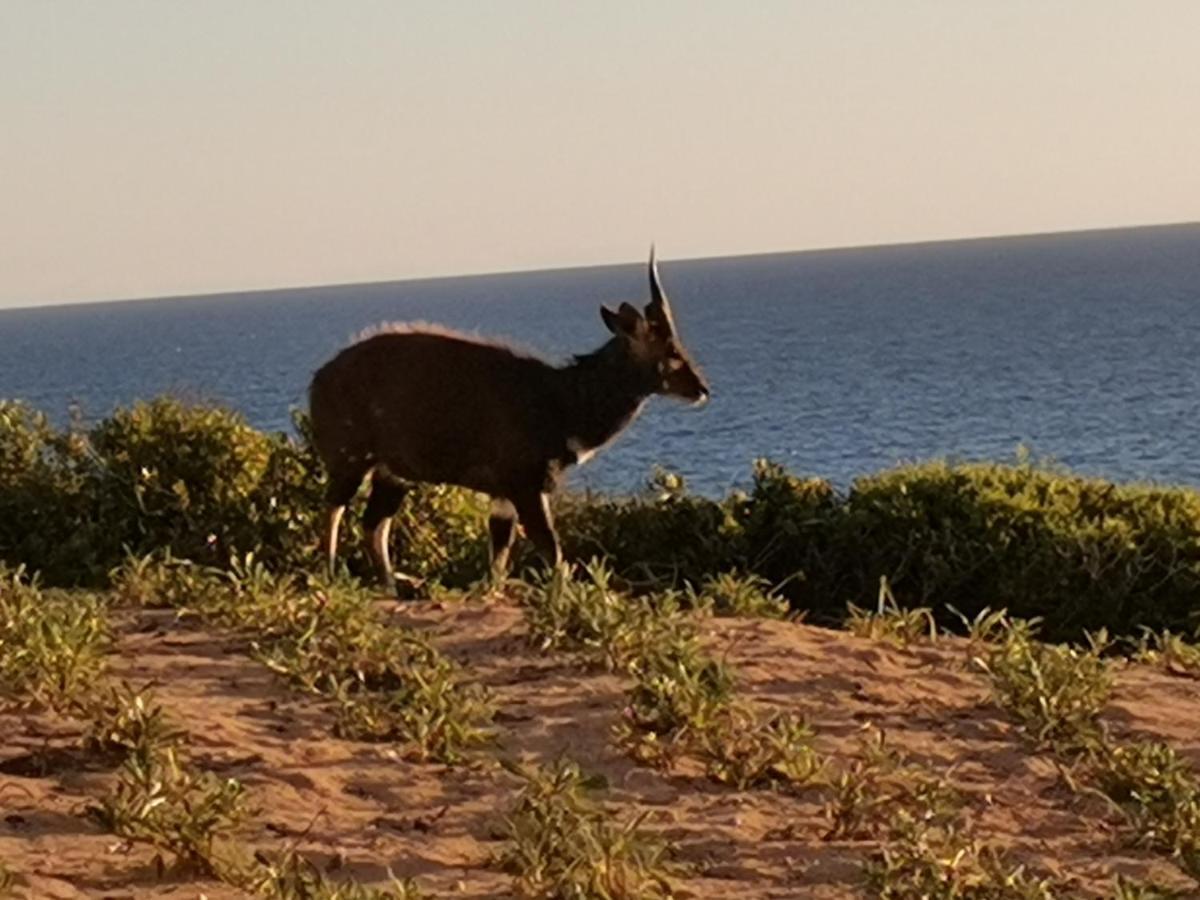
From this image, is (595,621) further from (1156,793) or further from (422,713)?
(1156,793)

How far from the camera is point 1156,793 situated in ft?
23.6

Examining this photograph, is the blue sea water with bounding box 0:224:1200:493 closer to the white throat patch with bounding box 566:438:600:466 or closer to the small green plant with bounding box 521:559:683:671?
the white throat patch with bounding box 566:438:600:466

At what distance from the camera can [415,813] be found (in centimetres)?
676

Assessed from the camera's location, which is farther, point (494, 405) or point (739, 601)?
point (494, 405)

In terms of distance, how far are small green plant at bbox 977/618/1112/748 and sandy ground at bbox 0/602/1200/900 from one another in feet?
0.35

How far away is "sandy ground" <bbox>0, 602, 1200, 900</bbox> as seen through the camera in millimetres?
6297

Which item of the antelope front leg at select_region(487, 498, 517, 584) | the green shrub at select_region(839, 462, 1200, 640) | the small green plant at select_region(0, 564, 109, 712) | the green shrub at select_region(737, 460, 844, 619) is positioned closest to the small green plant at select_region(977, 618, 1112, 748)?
the small green plant at select_region(0, 564, 109, 712)

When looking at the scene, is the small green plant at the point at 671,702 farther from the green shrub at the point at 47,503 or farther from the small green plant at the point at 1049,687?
the green shrub at the point at 47,503

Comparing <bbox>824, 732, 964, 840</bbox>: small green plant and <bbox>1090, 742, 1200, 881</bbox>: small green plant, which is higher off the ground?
<bbox>824, 732, 964, 840</bbox>: small green plant

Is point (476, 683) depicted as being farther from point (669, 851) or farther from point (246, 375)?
point (246, 375)

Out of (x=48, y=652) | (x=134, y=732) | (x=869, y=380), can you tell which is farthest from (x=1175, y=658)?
(x=869, y=380)

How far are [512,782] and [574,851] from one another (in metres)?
0.87

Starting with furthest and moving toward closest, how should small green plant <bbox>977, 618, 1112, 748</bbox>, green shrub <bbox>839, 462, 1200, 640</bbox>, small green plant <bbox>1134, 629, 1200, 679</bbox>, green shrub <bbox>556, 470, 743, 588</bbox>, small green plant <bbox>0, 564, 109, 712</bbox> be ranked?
green shrub <bbox>556, 470, 743, 588</bbox>
green shrub <bbox>839, 462, 1200, 640</bbox>
small green plant <bbox>1134, 629, 1200, 679</bbox>
small green plant <bbox>977, 618, 1112, 748</bbox>
small green plant <bbox>0, 564, 109, 712</bbox>

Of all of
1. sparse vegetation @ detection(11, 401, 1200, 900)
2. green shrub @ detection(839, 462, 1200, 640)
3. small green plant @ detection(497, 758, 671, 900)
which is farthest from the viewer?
green shrub @ detection(839, 462, 1200, 640)
